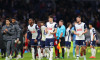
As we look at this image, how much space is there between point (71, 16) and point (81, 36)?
18.2 meters

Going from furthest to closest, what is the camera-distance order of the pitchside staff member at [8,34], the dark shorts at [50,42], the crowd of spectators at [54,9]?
the crowd of spectators at [54,9] < the pitchside staff member at [8,34] < the dark shorts at [50,42]

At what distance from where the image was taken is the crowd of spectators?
117 feet

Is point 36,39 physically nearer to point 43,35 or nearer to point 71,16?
point 43,35

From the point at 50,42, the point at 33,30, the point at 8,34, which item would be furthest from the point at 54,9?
the point at 50,42

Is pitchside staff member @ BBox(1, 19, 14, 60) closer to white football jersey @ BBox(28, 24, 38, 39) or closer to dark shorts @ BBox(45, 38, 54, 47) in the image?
white football jersey @ BBox(28, 24, 38, 39)

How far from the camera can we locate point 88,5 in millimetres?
39250

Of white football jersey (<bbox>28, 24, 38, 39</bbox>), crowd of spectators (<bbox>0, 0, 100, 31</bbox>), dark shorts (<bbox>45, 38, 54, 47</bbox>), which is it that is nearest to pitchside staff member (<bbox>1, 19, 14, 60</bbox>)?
white football jersey (<bbox>28, 24, 38, 39</bbox>)

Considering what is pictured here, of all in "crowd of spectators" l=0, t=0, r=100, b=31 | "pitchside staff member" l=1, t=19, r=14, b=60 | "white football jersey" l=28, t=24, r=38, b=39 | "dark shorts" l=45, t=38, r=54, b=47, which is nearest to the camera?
"dark shorts" l=45, t=38, r=54, b=47

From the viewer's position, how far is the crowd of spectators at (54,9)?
35756 millimetres

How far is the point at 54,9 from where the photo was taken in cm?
3803

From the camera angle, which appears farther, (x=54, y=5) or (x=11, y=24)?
(x=54, y=5)

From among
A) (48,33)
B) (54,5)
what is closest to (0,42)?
(48,33)

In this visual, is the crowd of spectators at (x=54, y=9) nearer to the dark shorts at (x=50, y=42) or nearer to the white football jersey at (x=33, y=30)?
the white football jersey at (x=33, y=30)

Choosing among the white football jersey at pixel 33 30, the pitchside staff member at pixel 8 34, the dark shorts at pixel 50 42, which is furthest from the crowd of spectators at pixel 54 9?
the dark shorts at pixel 50 42
